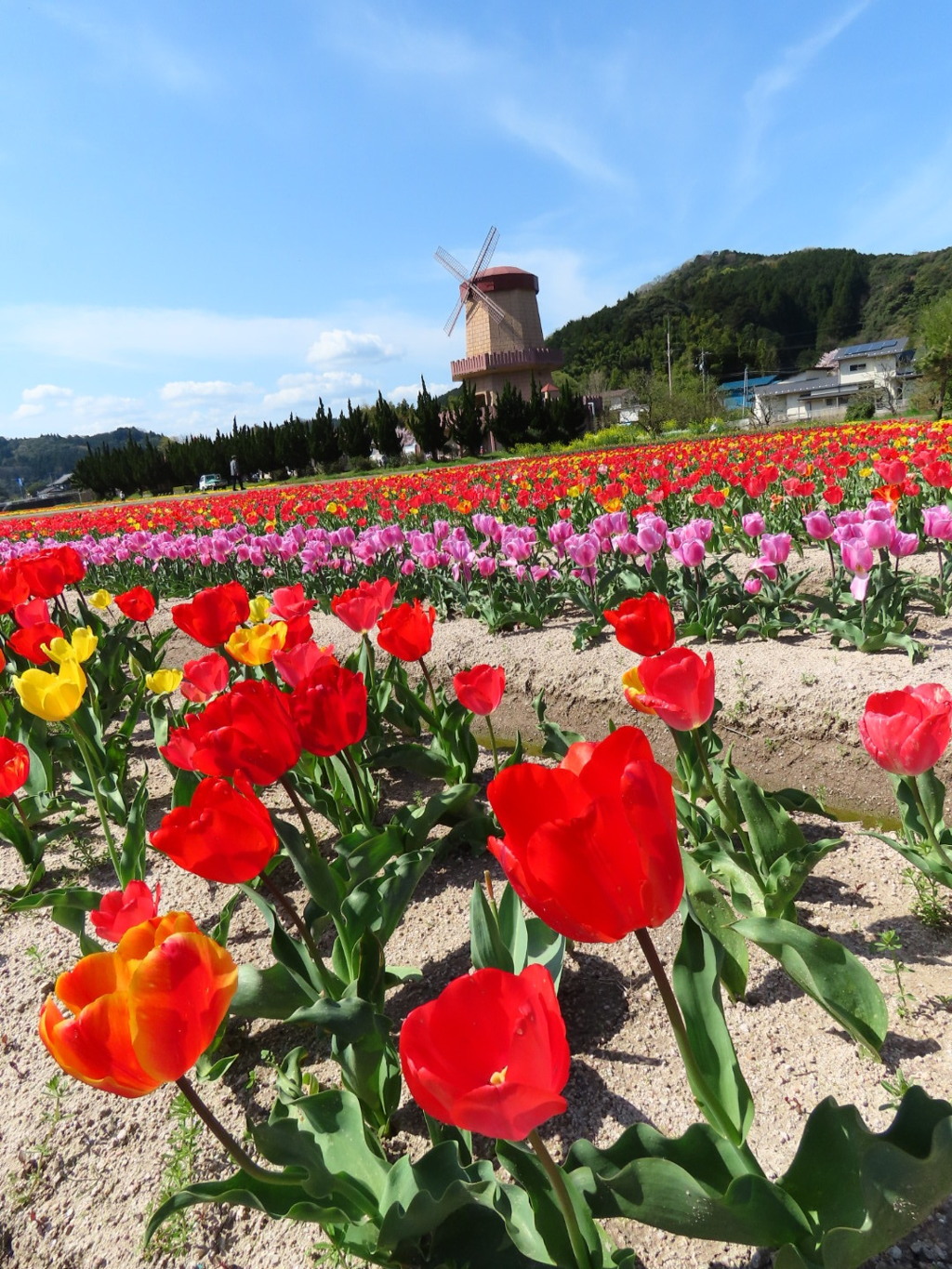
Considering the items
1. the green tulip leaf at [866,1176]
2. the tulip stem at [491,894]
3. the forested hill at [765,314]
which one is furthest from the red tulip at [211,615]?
the forested hill at [765,314]

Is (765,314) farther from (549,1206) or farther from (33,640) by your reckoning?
(549,1206)

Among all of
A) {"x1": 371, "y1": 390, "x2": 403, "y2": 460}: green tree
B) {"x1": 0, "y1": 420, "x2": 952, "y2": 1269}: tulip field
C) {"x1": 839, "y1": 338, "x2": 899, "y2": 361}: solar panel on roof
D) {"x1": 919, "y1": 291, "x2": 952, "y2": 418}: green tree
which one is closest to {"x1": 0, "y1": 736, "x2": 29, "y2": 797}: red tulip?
{"x1": 0, "y1": 420, "x2": 952, "y2": 1269}: tulip field

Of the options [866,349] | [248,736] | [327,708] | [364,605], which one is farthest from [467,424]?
[866,349]

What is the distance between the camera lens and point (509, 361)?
46188 millimetres

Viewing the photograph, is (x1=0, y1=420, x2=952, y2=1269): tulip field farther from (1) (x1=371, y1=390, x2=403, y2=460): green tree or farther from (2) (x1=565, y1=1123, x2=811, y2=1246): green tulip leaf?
(1) (x1=371, y1=390, x2=403, y2=460): green tree

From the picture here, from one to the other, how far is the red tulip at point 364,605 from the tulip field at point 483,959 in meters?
0.01

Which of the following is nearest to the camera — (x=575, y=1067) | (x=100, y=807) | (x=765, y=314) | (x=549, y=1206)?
(x=549, y=1206)

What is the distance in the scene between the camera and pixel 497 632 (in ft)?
16.1

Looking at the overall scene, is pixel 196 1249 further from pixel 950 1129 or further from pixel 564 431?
pixel 564 431

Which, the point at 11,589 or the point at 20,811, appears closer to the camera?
the point at 20,811

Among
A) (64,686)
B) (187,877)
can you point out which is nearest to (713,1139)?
(64,686)

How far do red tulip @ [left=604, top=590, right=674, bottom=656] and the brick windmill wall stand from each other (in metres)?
46.5

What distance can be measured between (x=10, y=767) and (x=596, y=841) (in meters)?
2.02

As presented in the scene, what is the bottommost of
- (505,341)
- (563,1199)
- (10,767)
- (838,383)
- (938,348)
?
(563,1199)
